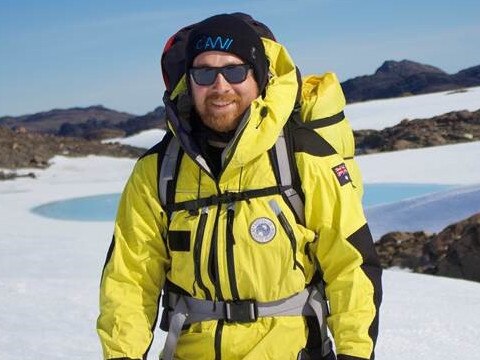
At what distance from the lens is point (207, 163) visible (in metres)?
2.04

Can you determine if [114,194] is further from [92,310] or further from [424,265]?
[92,310]

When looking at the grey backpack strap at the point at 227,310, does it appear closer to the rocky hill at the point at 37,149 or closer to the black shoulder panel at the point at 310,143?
the black shoulder panel at the point at 310,143

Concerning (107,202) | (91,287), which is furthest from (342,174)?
(107,202)

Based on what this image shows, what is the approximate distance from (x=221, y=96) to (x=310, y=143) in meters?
0.28

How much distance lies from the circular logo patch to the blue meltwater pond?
12.3 meters

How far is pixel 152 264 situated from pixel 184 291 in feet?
0.40

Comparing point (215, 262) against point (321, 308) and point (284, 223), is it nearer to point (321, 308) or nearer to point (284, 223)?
point (284, 223)

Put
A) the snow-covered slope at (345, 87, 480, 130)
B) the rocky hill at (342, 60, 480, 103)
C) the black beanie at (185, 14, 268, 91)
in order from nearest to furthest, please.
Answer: the black beanie at (185, 14, 268, 91), the snow-covered slope at (345, 87, 480, 130), the rocky hill at (342, 60, 480, 103)

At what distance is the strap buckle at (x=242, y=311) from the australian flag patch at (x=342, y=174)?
15.9 inches

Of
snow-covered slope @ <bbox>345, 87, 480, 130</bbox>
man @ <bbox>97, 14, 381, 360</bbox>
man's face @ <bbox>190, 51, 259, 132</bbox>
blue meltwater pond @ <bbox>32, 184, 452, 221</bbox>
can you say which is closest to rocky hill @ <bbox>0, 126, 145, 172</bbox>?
blue meltwater pond @ <bbox>32, 184, 452, 221</bbox>

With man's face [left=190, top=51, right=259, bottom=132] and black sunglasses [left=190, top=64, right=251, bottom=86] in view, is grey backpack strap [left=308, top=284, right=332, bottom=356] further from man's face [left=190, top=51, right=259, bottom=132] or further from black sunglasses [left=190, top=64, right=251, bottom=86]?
black sunglasses [left=190, top=64, right=251, bottom=86]

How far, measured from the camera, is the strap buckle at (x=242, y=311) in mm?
1977

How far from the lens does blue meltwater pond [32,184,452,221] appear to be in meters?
14.6

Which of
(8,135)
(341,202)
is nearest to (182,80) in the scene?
(341,202)
